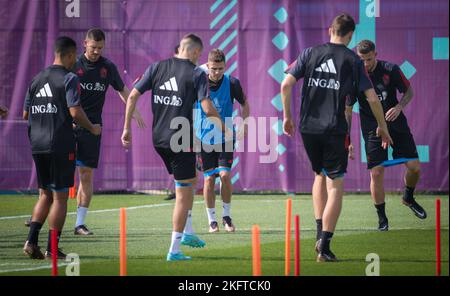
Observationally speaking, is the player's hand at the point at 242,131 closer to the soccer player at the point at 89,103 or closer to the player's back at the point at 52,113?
the soccer player at the point at 89,103

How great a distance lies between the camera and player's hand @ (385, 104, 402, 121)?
1377cm

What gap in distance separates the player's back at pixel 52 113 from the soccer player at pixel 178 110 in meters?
0.78

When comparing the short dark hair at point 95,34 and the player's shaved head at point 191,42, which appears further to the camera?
the short dark hair at point 95,34

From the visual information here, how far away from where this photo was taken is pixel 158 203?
60.7ft

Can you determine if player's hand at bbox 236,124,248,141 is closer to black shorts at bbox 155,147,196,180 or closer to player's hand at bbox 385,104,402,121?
player's hand at bbox 385,104,402,121

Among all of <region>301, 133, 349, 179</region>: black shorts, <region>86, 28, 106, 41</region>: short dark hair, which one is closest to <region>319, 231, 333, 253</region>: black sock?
<region>301, 133, 349, 179</region>: black shorts

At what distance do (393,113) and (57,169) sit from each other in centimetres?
512

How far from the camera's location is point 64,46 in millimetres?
10727

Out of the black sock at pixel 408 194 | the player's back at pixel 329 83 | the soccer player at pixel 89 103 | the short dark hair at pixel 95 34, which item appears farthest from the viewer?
the black sock at pixel 408 194

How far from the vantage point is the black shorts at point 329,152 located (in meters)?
10.5

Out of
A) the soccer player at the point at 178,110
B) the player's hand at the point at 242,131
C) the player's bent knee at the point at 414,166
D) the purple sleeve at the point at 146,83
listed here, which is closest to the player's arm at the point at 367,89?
the soccer player at the point at 178,110

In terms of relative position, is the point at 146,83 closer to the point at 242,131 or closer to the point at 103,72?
the point at 103,72

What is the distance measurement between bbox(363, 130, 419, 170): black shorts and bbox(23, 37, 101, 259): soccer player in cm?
471
